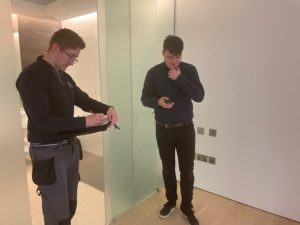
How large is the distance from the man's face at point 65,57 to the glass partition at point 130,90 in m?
0.61

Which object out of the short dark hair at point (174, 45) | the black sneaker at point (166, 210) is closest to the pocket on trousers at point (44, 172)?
the short dark hair at point (174, 45)

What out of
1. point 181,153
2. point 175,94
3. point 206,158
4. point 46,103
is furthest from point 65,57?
point 206,158

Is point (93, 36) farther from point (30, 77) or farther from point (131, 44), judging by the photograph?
point (30, 77)

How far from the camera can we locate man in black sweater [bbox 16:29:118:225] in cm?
118

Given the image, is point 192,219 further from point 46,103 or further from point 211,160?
point 46,103

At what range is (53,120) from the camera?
1188mm

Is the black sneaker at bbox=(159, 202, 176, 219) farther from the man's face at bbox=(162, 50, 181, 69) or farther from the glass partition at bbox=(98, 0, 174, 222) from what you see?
the man's face at bbox=(162, 50, 181, 69)

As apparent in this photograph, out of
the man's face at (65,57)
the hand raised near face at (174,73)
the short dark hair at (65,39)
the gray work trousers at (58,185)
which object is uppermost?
the short dark hair at (65,39)

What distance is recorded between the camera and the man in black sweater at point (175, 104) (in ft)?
5.88

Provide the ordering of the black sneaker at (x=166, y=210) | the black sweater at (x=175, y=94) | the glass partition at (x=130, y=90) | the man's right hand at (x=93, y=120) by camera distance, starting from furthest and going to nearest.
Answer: the black sneaker at (x=166, y=210) → the glass partition at (x=130, y=90) → the black sweater at (x=175, y=94) → the man's right hand at (x=93, y=120)

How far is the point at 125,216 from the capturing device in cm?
223

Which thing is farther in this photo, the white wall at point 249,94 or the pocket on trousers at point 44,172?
the white wall at point 249,94

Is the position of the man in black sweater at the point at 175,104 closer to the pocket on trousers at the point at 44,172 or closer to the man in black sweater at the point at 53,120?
the man in black sweater at the point at 53,120

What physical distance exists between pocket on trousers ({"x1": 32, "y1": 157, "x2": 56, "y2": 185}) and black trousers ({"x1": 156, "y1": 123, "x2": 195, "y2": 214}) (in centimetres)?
96
